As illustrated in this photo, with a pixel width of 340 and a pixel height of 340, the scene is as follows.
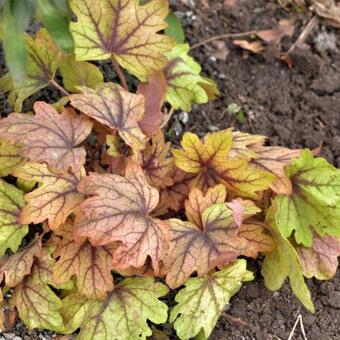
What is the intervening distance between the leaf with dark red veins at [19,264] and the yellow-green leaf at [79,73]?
0.56 m

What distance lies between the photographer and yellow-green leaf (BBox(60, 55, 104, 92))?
8.13ft

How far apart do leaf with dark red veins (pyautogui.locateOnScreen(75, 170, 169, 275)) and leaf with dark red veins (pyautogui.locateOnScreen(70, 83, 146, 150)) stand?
0.18 m

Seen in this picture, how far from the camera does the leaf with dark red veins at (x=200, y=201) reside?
2.24m

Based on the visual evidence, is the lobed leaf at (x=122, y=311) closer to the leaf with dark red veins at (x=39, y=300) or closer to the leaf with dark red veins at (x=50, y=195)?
the leaf with dark red veins at (x=39, y=300)

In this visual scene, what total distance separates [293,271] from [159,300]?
1.28ft

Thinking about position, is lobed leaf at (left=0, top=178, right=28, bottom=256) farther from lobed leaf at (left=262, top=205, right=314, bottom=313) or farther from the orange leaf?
lobed leaf at (left=262, top=205, right=314, bottom=313)

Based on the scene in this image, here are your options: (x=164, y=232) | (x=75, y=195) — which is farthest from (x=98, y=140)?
(x=164, y=232)

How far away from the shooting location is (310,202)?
2330mm

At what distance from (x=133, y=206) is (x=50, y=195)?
0.24 meters

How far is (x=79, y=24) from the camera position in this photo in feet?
7.68

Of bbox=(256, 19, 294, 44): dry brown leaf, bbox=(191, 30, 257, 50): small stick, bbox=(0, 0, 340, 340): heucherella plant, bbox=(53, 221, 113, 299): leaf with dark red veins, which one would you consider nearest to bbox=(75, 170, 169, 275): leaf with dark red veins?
bbox=(0, 0, 340, 340): heucherella plant

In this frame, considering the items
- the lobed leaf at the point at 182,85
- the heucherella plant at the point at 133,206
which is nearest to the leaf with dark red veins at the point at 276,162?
the heucherella plant at the point at 133,206

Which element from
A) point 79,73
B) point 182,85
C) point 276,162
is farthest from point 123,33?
point 276,162

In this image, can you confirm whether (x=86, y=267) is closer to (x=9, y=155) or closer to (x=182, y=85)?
(x=9, y=155)
